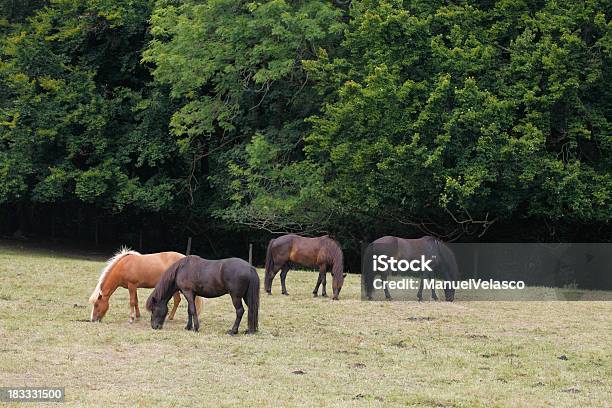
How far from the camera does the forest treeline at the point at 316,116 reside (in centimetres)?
2795

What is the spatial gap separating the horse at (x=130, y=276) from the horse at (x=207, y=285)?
3.08 feet

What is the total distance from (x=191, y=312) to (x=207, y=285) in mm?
674

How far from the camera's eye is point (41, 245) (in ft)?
128

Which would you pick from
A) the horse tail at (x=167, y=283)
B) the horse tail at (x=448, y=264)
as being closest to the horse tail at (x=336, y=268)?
the horse tail at (x=448, y=264)

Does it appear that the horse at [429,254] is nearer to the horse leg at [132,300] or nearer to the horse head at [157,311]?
the horse leg at [132,300]

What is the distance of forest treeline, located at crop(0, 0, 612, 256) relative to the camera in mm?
27953

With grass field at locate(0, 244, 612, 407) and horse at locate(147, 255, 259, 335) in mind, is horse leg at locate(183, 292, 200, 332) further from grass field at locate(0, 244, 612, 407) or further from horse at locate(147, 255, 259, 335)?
grass field at locate(0, 244, 612, 407)

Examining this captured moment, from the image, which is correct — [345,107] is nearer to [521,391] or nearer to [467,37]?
[467,37]

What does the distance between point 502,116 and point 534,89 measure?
1294mm

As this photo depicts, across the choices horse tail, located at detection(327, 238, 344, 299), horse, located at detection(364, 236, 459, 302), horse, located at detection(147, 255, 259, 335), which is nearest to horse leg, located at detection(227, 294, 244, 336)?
horse, located at detection(147, 255, 259, 335)

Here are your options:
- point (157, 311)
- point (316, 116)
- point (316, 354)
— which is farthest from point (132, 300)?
point (316, 116)

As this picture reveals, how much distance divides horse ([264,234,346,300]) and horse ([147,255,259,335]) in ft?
17.0

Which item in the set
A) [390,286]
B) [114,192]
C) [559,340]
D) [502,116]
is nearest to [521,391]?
[559,340]

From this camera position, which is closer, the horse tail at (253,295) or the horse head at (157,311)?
the horse tail at (253,295)
